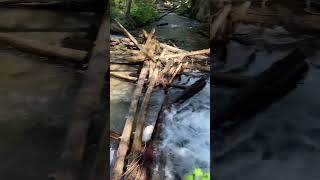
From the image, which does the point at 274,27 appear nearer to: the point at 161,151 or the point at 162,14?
the point at 161,151

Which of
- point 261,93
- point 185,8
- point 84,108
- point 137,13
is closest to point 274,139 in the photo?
point 261,93

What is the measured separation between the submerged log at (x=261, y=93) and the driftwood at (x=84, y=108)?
1.52 feet

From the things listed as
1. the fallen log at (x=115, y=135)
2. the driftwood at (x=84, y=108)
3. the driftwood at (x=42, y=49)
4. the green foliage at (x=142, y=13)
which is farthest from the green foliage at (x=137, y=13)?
the driftwood at (x=84, y=108)

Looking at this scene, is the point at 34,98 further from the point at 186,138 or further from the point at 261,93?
the point at 186,138

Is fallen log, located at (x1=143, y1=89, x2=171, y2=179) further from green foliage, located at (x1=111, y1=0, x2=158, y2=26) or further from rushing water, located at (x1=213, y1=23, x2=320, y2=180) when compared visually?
green foliage, located at (x1=111, y1=0, x2=158, y2=26)

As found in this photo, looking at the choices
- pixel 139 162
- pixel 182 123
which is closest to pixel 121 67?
pixel 182 123

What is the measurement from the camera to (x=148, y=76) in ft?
10.4

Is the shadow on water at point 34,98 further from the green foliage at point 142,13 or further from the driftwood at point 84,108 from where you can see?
the green foliage at point 142,13

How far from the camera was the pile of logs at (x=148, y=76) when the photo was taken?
6.16ft

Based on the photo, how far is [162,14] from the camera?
606cm

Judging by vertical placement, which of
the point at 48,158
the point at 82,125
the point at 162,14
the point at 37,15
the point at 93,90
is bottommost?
the point at 162,14

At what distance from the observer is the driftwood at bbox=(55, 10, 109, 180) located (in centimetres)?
117

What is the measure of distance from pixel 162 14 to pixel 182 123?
12.6ft

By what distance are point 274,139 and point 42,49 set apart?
920 mm
